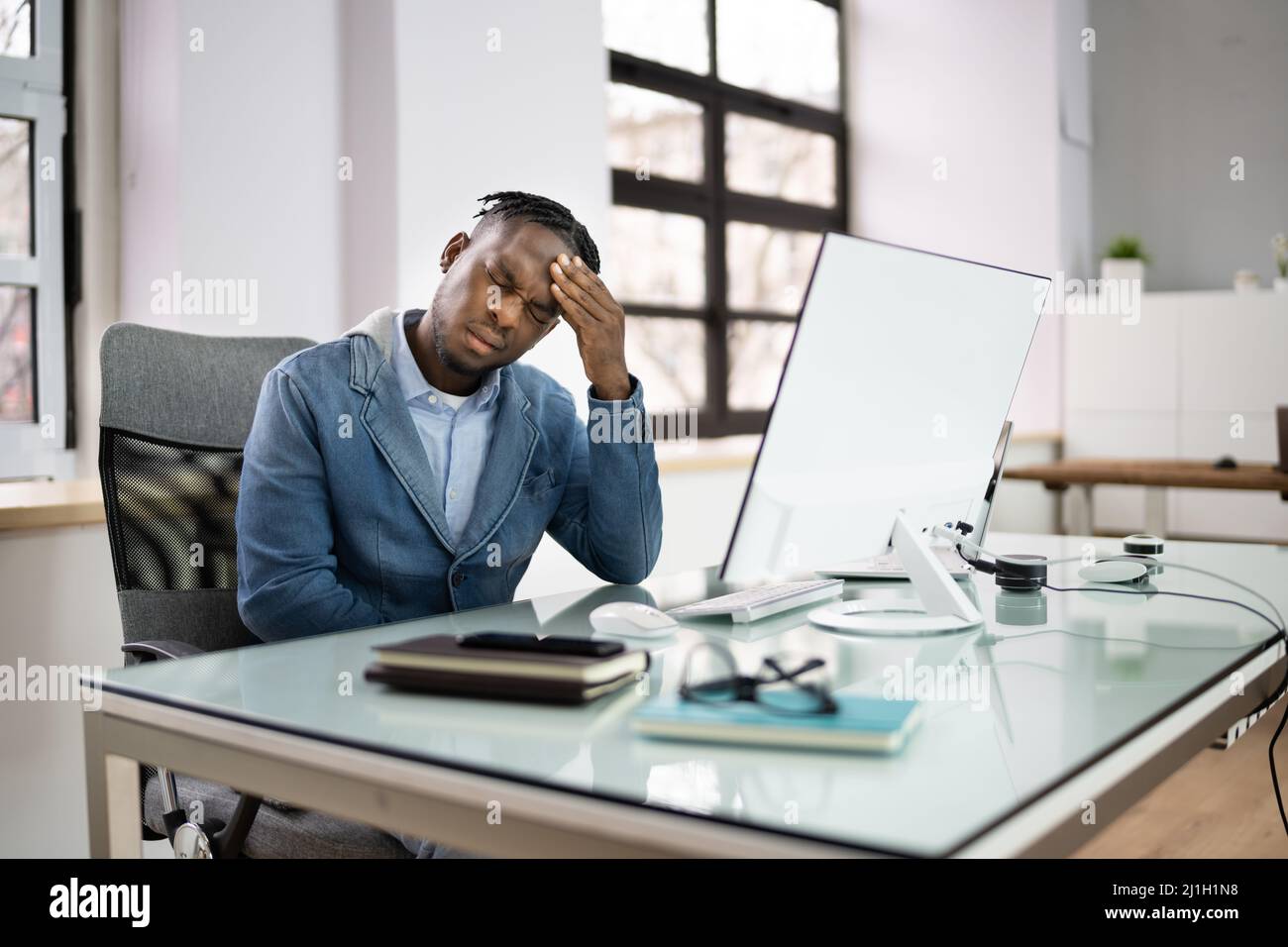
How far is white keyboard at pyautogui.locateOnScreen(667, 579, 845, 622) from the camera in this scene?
54.2 inches

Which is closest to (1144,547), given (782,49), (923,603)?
(923,603)

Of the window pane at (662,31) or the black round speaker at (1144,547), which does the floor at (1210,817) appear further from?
the window pane at (662,31)

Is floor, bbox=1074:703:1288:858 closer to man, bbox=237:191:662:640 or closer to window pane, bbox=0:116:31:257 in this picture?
man, bbox=237:191:662:640

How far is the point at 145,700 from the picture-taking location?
3.26ft

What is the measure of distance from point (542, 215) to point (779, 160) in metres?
3.67

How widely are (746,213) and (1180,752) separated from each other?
13.1 feet

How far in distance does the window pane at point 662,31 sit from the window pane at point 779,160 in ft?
1.00

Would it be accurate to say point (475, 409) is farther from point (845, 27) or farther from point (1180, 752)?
point (845, 27)

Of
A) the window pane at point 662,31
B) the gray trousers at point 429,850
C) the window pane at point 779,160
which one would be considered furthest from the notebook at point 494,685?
the window pane at point 779,160

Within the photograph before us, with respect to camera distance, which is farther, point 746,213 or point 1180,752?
point 746,213

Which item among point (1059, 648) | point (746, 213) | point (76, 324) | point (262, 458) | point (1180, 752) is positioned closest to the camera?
point (1180, 752)
